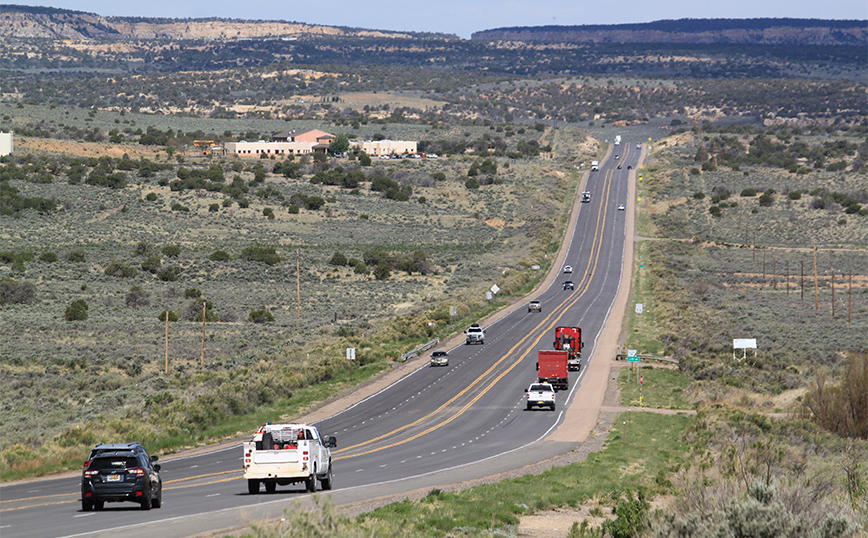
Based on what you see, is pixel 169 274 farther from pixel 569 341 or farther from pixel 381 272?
pixel 569 341

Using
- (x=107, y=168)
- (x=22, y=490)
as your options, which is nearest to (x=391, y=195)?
(x=107, y=168)

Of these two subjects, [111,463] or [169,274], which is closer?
[111,463]

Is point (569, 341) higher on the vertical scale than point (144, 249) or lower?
higher

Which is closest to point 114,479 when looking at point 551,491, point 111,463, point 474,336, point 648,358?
point 111,463

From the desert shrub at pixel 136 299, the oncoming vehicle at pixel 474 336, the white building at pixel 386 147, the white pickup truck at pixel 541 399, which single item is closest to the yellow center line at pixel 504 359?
the oncoming vehicle at pixel 474 336

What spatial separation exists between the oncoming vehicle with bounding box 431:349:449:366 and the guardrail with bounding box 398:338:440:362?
7.65ft

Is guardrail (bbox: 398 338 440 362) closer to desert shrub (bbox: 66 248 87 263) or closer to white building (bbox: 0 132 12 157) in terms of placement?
desert shrub (bbox: 66 248 87 263)

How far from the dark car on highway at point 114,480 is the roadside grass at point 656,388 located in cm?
3316

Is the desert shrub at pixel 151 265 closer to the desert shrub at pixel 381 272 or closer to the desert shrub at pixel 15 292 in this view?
Result: the desert shrub at pixel 15 292

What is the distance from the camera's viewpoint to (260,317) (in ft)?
255

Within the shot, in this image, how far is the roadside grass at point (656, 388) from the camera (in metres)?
52.7

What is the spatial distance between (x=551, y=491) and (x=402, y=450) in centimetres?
1177

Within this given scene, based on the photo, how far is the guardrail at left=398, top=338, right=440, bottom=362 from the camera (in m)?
66.1

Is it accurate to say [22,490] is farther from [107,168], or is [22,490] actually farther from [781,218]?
[781,218]
